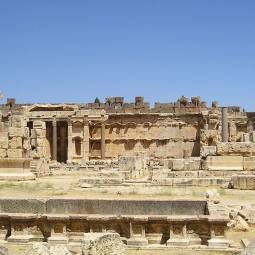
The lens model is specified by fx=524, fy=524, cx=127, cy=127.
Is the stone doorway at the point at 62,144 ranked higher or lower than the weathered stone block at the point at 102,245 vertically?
higher

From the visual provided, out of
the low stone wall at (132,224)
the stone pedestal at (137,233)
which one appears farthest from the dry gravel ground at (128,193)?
the stone pedestal at (137,233)

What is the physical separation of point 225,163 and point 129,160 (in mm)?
4876

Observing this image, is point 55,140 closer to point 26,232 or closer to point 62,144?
point 62,144

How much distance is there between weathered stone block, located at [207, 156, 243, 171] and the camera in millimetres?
20453

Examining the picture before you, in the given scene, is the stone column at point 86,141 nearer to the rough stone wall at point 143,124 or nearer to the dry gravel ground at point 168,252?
the rough stone wall at point 143,124

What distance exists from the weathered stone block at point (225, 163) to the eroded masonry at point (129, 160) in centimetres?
Result: 4

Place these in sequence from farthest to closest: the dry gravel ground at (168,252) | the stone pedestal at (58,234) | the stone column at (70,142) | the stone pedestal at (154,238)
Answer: the stone column at (70,142) → the stone pedestal at (58,234) → the stone pedestal at (154,238) → the dry gravel ground at (168,252)

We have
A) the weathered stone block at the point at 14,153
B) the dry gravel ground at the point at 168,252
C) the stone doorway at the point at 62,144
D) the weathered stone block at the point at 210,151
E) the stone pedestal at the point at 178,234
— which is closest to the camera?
the dry gravel ground at the point at 168,252

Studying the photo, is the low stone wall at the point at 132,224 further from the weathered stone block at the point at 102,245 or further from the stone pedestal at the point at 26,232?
the weathered stone block at the point at 102,245

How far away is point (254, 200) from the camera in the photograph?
13.8 m

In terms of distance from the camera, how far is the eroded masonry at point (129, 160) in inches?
372

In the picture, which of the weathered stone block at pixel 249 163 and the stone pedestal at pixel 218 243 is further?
the weathered stone block at pixel 249 163

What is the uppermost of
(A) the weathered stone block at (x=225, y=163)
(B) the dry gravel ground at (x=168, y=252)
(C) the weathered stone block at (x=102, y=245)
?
(A) the weathered stone block at (x=225, y=163)

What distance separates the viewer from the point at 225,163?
20.5m
